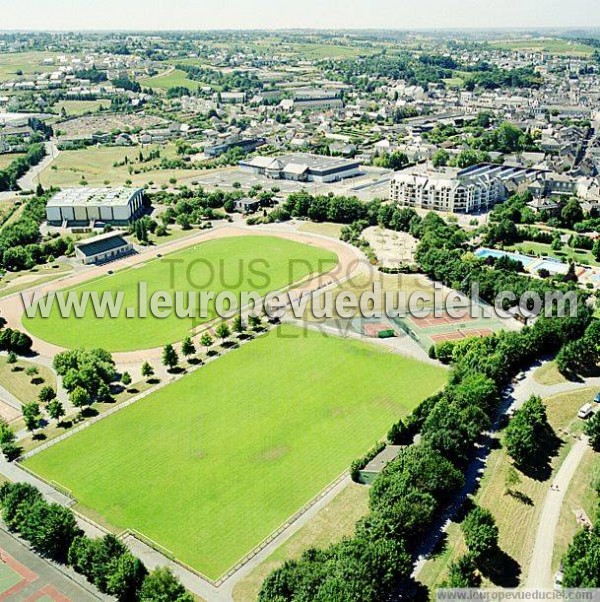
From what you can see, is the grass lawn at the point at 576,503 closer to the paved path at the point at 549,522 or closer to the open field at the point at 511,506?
the paved path at the point at 549,522

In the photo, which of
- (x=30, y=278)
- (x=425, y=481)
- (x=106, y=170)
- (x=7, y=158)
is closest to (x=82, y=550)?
(x=425, y=481)

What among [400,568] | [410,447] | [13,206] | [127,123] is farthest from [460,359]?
[127,123]

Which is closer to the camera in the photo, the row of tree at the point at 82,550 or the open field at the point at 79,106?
the row of tree at the point at 82,550

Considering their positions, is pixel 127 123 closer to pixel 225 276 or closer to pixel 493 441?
pixel 225 276

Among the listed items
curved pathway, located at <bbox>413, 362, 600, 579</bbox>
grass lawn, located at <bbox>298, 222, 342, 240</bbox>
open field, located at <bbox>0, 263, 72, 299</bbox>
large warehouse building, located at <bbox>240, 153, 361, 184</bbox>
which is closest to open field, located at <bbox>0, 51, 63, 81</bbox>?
large warehouse building, located at <bbox>240, 153, 361, 184</bbox>

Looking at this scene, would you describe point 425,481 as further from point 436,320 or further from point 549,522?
point 436,320

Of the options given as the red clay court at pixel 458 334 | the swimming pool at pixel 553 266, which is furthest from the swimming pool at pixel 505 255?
the red clay court at pixel 458 334
